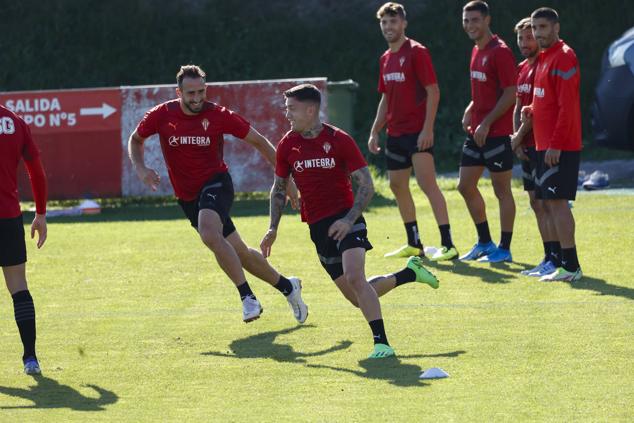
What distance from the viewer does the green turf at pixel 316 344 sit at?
7.10m

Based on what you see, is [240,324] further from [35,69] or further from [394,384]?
[35,69]

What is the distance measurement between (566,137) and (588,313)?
1744 millimetres

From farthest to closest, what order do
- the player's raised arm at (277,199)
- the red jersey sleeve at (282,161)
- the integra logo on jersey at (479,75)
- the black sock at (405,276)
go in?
the integra logo on jersey at (479,75), the black sock at (405,276), the player's raised arm at (277,199), the red jersey sleeve at (282,161)

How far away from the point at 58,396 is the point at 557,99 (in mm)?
4975

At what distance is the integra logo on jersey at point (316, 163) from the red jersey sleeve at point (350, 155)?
112 mm

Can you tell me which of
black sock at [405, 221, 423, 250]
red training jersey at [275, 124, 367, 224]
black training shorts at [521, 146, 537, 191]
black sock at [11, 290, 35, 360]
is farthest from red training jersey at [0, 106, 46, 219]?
black sock at [405, 221, 423, 250]

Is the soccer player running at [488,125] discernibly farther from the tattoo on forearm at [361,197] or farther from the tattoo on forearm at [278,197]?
the tattoo on forearm at [361,197]

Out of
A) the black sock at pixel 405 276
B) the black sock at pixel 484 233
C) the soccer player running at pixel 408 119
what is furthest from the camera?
the black sock at pixel 484 233

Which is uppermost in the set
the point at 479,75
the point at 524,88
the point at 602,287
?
the point at 479,75

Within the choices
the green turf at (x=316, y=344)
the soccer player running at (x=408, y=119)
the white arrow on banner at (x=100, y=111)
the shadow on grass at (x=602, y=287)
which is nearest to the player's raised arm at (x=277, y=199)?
the green turf at (x=316, y=344)

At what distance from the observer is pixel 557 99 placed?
10.7 meters

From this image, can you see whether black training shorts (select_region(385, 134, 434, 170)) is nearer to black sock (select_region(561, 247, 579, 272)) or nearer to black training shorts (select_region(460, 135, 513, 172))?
black training shorts (select_region(460, 135, 513, 172))

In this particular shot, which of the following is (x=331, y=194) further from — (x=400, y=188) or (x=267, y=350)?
(x=400, y=188)

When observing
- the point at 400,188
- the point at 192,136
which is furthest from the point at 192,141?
the point at 400,188
